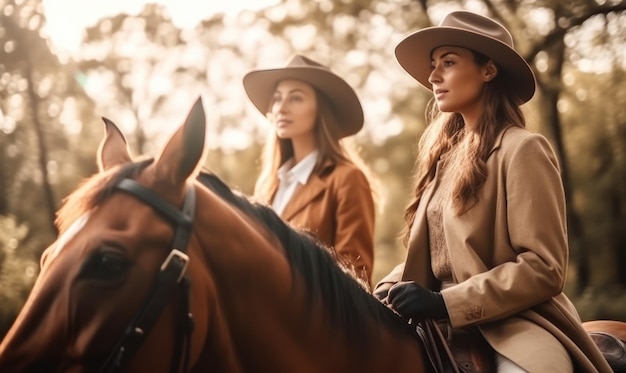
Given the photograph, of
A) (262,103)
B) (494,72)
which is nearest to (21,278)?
(262,103)

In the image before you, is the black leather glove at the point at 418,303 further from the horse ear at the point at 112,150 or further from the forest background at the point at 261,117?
the forest background at the point at 261,117

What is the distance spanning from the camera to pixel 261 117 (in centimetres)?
1977

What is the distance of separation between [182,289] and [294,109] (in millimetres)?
3106

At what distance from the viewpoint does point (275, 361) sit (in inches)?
94.8

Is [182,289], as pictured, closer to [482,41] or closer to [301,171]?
[482,41]

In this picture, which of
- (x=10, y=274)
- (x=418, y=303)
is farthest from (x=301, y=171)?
(x=10, y=274)

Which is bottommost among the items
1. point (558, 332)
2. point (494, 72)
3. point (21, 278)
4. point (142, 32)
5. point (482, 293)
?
point (21, 278)

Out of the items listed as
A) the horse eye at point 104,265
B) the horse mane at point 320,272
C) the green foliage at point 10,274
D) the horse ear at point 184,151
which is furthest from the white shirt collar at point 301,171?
the green foliage at point 10,274

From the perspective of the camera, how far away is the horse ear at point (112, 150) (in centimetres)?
256

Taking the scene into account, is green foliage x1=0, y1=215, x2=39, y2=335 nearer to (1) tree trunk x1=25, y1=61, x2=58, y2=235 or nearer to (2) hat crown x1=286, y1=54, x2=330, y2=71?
(1) tree trunk x1=25, y1=61, x2=58, y2=235

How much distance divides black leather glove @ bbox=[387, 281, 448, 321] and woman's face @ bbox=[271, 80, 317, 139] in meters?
2.47

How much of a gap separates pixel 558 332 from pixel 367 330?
743 mm

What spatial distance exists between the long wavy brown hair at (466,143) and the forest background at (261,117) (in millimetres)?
6494

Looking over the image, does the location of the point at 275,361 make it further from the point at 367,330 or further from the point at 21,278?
the point at 21,278
